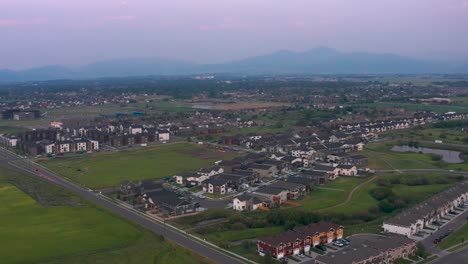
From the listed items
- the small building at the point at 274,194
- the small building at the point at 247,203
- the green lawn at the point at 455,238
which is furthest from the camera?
the small building at the point at 274,194

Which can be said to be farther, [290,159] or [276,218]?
[290,159]

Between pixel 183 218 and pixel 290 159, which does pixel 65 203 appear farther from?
pixel 290 159

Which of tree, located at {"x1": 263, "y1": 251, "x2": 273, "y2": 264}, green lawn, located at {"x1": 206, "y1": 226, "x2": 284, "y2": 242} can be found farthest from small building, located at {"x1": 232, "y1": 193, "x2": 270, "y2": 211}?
tree, located at {"x1": 263, "y1": 251, "x2": 273, "y2": 264}

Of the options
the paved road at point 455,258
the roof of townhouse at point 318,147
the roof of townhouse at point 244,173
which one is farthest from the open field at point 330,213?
the roof of townhouse at point 318,147

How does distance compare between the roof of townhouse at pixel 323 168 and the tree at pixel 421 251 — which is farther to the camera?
the roof of townhouse at pixel 323 168

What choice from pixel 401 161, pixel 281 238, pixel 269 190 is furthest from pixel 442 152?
pixel 281 238

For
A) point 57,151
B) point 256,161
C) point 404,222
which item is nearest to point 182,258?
point 404,222

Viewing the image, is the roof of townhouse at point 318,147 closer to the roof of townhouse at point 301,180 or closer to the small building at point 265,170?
the small building at point 265,170
